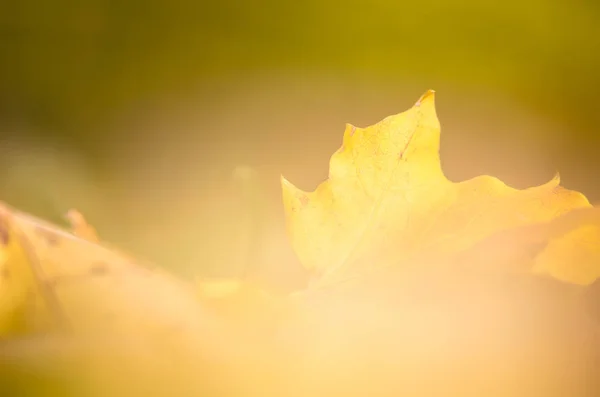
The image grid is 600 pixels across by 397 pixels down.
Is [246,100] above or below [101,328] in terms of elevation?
above

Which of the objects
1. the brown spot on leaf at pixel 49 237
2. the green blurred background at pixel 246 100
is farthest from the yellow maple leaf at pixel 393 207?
the brown spot on leaf at pixel 49 237

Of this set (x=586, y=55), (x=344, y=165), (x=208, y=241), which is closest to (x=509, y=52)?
(x=586, y=55)

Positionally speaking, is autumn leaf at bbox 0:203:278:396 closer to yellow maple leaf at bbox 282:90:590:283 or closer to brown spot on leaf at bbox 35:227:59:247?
brown spot on leaf at bbox 35:227:59:247

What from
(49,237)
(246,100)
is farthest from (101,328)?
(246,100)

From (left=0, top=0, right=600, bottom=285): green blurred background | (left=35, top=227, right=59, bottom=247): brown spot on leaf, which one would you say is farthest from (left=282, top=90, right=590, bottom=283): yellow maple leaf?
(left=35, top=227, right=59, bottom=247): brown spot on leaf

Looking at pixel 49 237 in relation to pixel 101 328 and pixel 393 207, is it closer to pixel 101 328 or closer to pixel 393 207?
pixel 101 328

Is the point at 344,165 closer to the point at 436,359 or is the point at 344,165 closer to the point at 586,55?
the point at 436,359

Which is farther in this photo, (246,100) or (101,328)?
(246,100)
